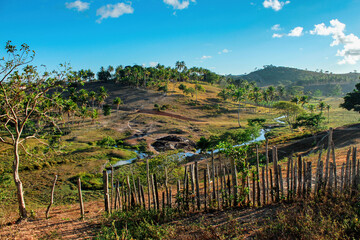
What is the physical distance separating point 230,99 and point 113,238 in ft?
374

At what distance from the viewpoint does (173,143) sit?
193 feet

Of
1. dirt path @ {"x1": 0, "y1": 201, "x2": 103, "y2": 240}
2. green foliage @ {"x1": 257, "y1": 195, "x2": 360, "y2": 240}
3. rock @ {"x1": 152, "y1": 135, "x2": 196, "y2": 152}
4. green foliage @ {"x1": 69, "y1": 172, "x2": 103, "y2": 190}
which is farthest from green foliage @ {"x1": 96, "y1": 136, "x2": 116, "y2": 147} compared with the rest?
green foliage @ {"x1": 257, "y1": 195, "x2": 360, "y2": 240}

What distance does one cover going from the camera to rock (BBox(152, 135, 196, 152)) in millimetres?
56688

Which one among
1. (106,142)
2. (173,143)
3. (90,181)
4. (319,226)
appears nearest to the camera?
(319,226)

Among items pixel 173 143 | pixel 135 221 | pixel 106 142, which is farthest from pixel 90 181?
pixel 173 143

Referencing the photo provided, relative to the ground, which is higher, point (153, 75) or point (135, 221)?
point (153, 75)

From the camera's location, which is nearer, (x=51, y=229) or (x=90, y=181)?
(x=51, y=229)

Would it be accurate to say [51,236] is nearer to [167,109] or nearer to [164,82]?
[167,109]

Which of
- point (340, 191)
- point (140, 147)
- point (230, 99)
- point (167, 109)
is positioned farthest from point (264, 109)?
point (340, 191)

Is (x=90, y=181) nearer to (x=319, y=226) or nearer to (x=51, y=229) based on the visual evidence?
(x=51, y=229)

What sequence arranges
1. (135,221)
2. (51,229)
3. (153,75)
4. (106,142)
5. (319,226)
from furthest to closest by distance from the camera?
(153,75), (106,142), (51,229), (135,221), (319,226)

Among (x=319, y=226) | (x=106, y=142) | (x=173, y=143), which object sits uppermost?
(x=319, y=226)

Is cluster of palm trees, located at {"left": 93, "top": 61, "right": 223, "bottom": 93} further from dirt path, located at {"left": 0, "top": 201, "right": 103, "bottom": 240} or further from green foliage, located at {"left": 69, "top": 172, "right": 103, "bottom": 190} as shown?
dirt path, located at {"left": 0, "top": 201, "right": 103, "bottom": 240}

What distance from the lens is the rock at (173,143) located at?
5669cm
